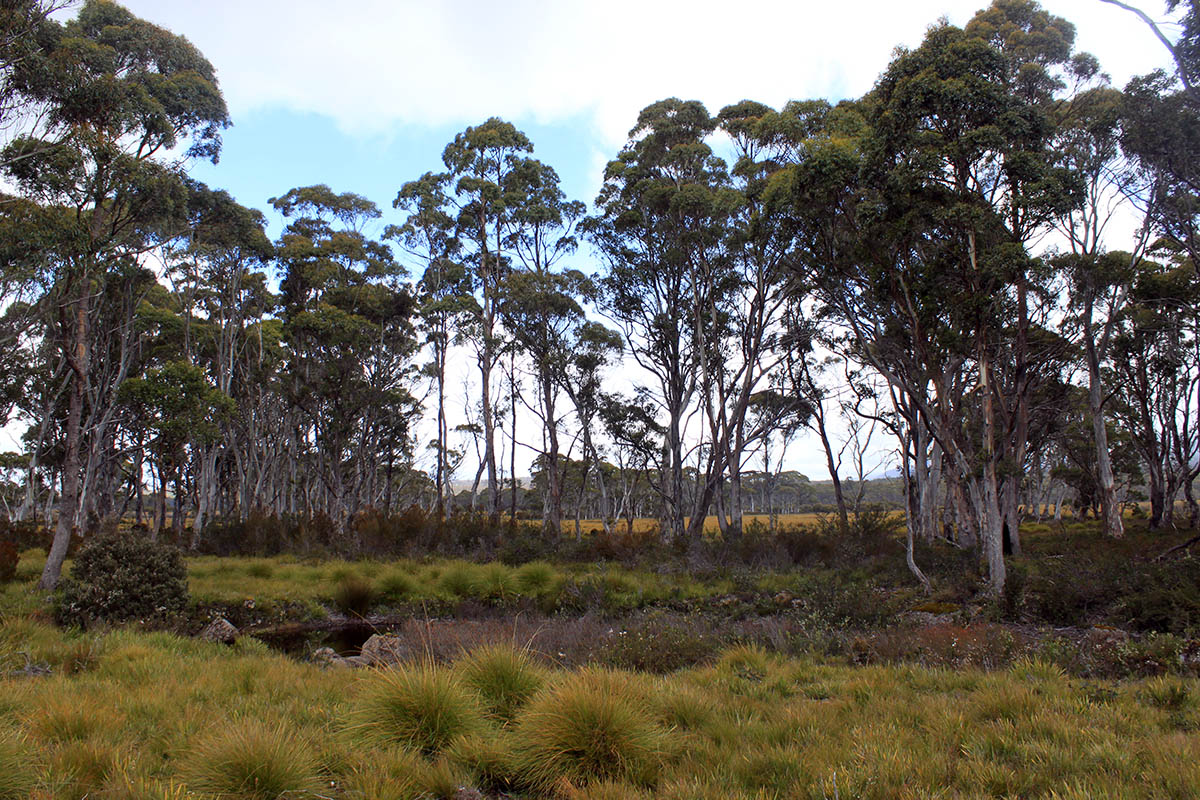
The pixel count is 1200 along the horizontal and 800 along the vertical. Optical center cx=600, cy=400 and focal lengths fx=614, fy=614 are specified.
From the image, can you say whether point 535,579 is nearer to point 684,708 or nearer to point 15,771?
point 684,708

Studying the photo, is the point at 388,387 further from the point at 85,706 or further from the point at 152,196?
the point at 85,706

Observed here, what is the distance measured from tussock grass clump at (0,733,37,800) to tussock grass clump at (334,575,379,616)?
1059cm

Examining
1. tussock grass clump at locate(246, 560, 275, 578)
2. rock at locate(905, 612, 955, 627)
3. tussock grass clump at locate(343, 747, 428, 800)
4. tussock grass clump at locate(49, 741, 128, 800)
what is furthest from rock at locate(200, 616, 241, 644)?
rock at locate(905, 612, 955, 627)

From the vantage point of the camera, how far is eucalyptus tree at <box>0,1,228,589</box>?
10.8 meters

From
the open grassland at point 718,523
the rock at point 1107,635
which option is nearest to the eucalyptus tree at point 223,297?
the open grassland at point 718,523

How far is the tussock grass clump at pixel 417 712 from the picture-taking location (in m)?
4.04

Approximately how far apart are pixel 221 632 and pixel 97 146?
9111 millimetres

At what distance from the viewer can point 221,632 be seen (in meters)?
10.6

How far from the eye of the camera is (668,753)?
151 inches

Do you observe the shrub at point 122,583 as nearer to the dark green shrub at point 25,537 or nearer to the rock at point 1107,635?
the dark green shrub at point 25,537

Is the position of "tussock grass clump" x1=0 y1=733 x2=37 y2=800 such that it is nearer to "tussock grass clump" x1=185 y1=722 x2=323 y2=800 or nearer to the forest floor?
the forest floor

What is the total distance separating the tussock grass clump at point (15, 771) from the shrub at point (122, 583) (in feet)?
25.7

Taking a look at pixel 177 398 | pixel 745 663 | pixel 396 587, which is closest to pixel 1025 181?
pixel 745 663

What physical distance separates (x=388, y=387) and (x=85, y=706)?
78.0ft
